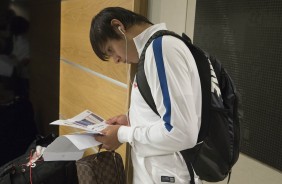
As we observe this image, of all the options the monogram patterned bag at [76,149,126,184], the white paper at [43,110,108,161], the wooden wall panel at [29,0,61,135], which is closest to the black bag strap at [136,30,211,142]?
the white paper at [43,110,108,161]

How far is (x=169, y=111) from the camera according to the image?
32.8 inches

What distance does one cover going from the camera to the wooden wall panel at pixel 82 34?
1.63 meters

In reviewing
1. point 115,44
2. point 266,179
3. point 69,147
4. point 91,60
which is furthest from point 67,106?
point 266,179

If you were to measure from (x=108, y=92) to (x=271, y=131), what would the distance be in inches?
36.0

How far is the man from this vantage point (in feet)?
2.73

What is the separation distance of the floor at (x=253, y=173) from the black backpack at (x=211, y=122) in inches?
9.1

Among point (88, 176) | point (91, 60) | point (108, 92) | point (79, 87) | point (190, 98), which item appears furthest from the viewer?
point (79, 87)

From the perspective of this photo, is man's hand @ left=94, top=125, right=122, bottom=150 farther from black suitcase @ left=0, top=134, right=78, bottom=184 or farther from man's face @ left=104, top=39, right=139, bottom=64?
black suitcase @ left=0, top=134, right=78, bottom=184

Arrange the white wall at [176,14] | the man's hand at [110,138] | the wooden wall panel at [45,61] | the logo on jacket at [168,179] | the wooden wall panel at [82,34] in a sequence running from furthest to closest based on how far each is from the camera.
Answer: the wooden wall panel at [45,61] → the wooden wall panel at [82,34] → the white wall at [176,14] → the man's hand at [110,138] → the logo on jacket at [168,179]

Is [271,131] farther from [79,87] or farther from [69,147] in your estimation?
[79,87]

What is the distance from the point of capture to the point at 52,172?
1.73 meters

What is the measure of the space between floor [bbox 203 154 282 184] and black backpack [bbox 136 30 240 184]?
0.23 m

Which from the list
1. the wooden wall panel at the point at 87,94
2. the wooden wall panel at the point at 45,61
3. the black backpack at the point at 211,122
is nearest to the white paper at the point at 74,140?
the black backpack at the point at 211,122

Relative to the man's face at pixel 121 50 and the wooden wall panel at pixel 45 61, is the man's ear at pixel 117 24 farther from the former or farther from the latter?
the wooden wall panel at pixel 45 61
